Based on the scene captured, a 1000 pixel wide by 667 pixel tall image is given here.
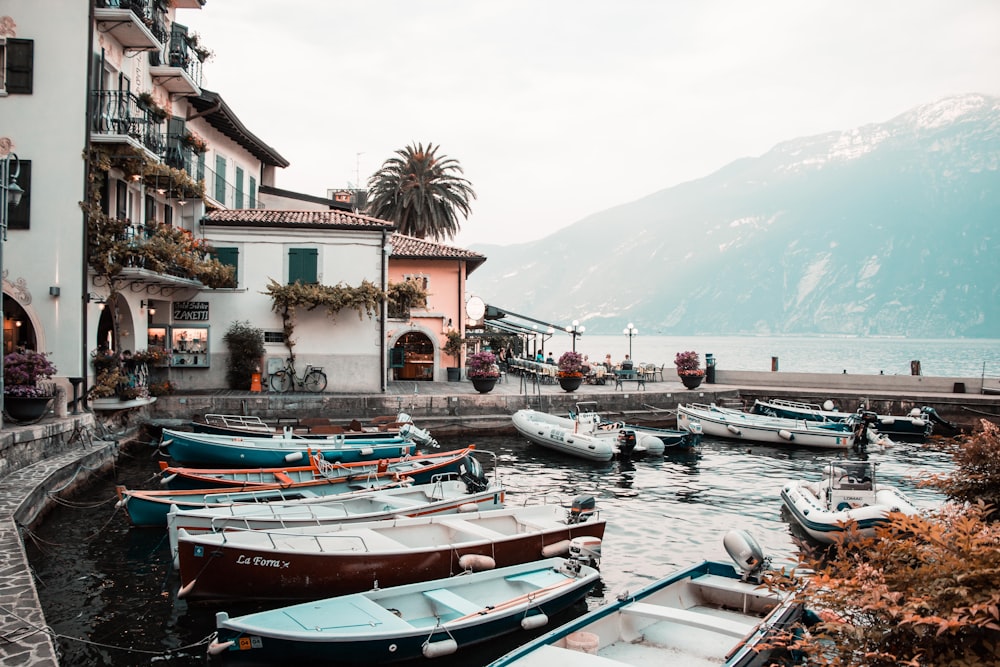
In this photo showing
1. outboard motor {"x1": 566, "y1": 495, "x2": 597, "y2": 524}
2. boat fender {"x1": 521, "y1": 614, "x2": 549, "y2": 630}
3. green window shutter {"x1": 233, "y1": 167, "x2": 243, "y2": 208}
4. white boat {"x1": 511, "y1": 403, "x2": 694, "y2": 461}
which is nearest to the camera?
boat fender {"x1": 521, "y1": 614, "x2": 549, "y2": 630}

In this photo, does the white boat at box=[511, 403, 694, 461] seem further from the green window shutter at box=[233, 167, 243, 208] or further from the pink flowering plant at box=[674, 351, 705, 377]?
the green window shutter at box=[233, 167, 243, 208]

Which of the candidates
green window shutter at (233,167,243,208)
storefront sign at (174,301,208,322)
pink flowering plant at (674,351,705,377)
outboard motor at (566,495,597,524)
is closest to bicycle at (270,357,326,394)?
storefront sign at (174,301,208,322)

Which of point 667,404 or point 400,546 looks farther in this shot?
point 667,404

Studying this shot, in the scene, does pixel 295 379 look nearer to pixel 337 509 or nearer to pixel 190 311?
pixel 190 311

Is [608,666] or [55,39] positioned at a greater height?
[55,39]

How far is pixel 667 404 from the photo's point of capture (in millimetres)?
34031

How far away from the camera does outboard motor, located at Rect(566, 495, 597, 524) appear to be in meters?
13.4

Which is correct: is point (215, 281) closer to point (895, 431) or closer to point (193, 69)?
point (193, 69)

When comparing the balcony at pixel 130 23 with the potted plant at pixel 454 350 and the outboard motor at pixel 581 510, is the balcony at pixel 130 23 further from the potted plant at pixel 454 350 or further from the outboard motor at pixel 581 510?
the outboard motor at pixel 581 510

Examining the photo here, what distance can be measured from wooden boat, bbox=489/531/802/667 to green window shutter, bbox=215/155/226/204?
29329mm

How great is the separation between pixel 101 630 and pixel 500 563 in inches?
217

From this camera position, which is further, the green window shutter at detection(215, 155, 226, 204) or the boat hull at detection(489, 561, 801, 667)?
the green window shutter at detection(215, 155, 226, 204)

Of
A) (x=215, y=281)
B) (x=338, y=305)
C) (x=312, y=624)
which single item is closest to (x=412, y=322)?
(x=338, y=305)

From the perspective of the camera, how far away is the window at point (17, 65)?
20.5 metres
